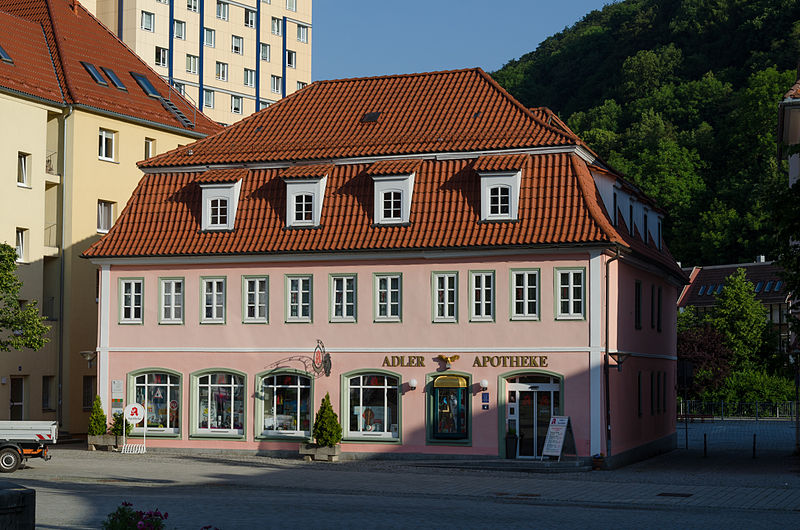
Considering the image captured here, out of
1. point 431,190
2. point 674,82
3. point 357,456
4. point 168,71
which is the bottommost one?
point 357,456

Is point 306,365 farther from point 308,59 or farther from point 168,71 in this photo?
point 308,59

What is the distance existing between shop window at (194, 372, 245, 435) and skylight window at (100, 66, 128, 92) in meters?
17.4

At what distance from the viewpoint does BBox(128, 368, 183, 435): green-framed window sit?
1575 inches

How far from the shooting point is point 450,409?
3694 centimetres

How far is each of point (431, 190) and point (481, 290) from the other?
3.54 meters

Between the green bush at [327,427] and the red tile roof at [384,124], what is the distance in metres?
8.16

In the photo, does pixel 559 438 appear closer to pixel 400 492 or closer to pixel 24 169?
pixel 400 492

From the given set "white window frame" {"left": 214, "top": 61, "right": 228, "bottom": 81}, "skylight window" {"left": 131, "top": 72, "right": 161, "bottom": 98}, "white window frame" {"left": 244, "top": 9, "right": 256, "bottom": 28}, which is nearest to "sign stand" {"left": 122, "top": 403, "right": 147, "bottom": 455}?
"skylight window" {"left": 131, "top": 72, "right": 161, "bottom": 98}

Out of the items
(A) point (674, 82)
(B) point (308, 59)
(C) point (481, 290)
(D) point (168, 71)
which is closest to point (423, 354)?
(C) point (481, 290)

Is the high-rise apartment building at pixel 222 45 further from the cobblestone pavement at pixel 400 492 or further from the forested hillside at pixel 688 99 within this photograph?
the cobblestone pavement at pixel 400 492

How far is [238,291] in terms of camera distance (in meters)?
39.7

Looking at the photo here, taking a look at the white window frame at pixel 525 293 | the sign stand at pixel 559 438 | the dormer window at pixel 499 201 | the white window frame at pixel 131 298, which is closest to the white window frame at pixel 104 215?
the white window frame at pixel 131 298

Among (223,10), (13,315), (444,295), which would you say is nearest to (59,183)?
(13,315)

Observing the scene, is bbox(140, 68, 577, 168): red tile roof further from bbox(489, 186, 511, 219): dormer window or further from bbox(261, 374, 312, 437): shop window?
bbox(261, 374, 312, 437): shop window
